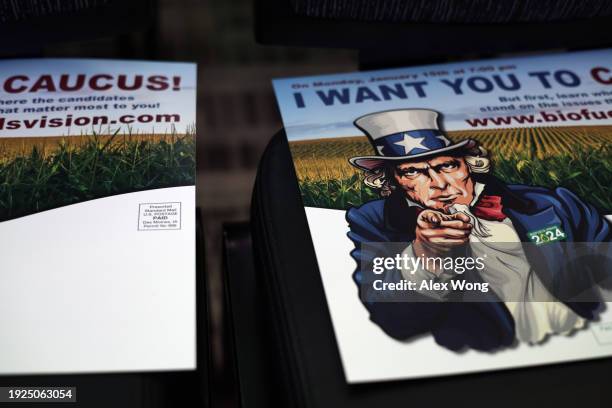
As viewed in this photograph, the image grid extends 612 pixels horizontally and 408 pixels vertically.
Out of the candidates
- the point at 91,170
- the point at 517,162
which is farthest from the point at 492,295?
the point at 91,170

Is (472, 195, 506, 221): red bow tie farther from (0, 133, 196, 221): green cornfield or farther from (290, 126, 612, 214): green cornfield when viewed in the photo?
(0, 133, 196, 221): green cornfield

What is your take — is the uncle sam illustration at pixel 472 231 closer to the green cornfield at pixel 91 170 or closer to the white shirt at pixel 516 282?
the white shirt at pixel 516 282

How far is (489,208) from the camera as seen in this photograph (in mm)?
566

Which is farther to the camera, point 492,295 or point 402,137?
point 402,137

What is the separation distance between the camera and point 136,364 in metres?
0.47

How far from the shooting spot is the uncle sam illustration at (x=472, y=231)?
49 centimetres

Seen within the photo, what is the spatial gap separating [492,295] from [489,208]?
91 mm

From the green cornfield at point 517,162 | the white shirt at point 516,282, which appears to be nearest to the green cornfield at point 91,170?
the green cornfield at point 517,162

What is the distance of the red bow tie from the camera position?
56 cm

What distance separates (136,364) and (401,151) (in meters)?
0.31

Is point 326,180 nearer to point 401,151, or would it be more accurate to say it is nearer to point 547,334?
point 401,151

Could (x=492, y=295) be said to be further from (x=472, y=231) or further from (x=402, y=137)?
(x=402, y=137)

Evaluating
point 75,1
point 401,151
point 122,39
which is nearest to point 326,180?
point 401,151

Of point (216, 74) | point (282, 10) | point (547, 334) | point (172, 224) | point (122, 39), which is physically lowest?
point (547, 334)
